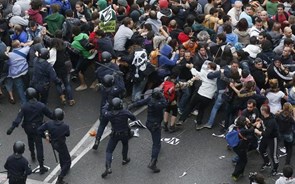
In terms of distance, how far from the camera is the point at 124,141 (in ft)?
44.7

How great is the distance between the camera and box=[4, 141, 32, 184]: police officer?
12.3 meters

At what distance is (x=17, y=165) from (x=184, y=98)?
15.8 feet

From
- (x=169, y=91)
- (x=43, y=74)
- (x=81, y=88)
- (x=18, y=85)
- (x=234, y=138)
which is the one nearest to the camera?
(x=234, y=138)

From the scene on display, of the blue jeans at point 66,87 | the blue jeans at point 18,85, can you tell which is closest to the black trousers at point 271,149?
the blue jeans at point 66,87

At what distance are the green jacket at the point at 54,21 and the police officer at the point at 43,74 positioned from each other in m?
2.12

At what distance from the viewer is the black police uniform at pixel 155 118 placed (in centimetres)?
1349

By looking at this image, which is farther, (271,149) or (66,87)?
(66,87)

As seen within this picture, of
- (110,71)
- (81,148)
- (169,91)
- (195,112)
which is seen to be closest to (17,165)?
(81,148)

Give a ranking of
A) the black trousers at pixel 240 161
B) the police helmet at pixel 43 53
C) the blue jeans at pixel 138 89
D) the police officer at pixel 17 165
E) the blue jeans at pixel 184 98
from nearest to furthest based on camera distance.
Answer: the police officer at pixel 17 165 → the black trousers at pixel 240 161 → the police helmet at pixel 43 53 → the blue jeans at pixel 184 98 → the blue jeans at pixel 138 89

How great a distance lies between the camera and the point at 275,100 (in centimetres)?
1430

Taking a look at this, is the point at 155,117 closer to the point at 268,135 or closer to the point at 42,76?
the point at 268,135

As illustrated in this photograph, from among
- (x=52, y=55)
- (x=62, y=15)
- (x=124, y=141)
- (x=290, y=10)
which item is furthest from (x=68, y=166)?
(x=290, y=10)

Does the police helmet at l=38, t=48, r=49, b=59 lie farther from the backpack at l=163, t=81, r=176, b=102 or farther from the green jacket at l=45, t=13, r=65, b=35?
the backpack at l=163, t=81, r=176, b=102

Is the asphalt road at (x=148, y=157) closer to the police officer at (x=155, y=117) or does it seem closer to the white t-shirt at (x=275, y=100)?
the police officer at (x=155, y=117)
